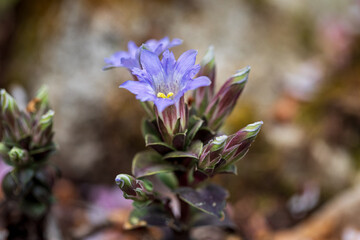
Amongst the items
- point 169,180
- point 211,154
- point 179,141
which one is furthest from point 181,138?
point 169,180

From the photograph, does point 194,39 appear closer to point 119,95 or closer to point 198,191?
point 119,95

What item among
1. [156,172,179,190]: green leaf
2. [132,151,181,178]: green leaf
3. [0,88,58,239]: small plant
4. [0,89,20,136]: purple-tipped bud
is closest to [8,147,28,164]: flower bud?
[0,88,58,239]: small plant

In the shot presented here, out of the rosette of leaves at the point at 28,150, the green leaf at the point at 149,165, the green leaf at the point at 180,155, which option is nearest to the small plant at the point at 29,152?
the rosette of leaves at the point at 28,150

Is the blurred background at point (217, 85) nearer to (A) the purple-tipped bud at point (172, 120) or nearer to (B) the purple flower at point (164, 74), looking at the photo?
(A) the purple-tipped bud at point (172, 120)

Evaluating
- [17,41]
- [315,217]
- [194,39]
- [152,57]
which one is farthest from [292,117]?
[17,41]

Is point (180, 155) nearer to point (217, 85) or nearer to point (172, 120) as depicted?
point (172, 120)

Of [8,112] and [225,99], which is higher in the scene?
[225,99]

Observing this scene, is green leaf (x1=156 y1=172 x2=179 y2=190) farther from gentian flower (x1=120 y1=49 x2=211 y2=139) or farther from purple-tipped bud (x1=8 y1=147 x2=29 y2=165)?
purple-tipped bud (x1=8 y1=147 x2=29 y2=165)
